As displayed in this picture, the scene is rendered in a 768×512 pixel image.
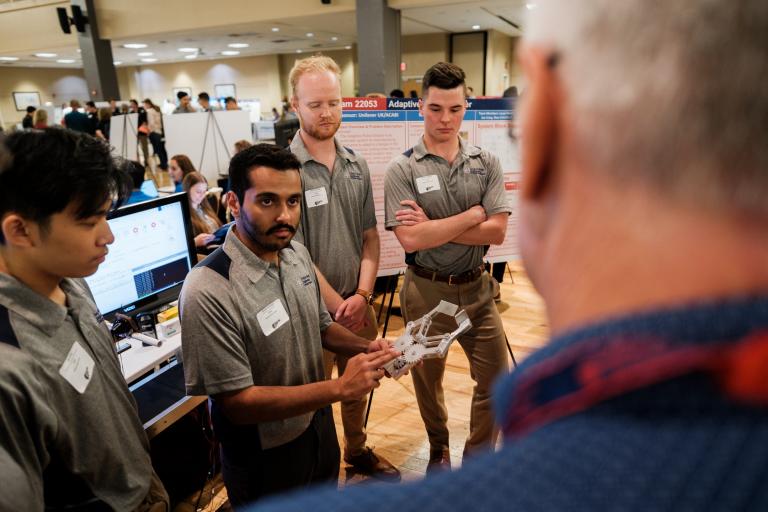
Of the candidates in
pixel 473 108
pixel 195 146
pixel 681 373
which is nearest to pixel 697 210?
pixel 681 373

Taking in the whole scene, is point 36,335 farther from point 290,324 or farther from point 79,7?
point 79,7

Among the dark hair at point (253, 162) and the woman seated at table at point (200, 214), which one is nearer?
the dark hair at point (253, 162)

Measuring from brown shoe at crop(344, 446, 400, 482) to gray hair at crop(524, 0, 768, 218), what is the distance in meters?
2.46

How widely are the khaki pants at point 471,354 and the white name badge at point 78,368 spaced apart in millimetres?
1537

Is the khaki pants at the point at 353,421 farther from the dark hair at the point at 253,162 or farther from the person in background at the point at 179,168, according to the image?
the person in background at the point at 179,168

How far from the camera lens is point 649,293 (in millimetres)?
318

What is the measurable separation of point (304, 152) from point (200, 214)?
6.42 feet

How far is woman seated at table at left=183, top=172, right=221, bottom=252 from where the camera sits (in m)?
3.37

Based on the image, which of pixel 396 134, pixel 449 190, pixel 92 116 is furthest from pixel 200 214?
pixel 92 116

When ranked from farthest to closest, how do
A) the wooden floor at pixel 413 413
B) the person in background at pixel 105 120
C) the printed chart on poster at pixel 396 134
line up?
the person in background at pixel 105 120
the printed chart on poster at pixel 396 134
the wooden floor at pixel 413 413

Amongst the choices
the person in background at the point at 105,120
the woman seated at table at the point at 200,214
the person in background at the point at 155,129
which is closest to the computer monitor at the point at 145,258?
the woman seated at table at the point at 200,214

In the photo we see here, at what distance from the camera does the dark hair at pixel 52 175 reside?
42.9 inches

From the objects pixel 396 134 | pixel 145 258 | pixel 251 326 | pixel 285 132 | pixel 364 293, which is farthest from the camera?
pixel 285 132

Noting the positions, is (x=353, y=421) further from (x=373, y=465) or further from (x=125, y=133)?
(x=125, y=133)
